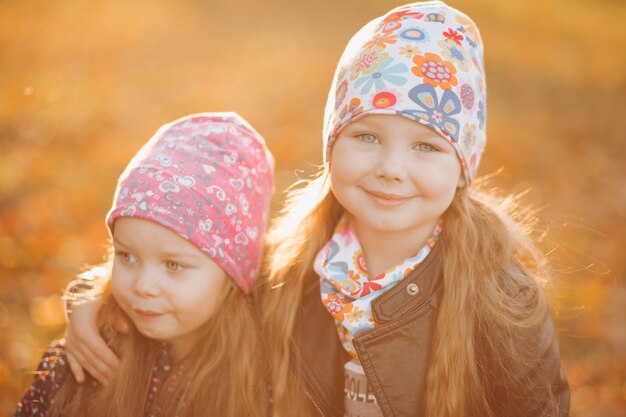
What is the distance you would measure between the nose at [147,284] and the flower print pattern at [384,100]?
1.13 m

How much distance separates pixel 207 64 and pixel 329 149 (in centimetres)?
636

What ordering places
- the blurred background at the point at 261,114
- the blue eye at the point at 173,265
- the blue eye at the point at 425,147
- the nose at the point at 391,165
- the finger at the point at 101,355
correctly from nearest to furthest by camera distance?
the nose at the point at 391,165, the blue eye at the point at 425,147, the blue eye at the point at 173,265, the finger at the point at 101,355, the blurred background at the point at 261,114

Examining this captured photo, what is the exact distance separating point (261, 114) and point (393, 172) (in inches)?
194

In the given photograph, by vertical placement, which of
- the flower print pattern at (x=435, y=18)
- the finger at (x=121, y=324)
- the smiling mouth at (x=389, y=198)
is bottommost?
the finger at (x=121, y=324)

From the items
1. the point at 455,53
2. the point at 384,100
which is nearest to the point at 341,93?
the point at 384,100

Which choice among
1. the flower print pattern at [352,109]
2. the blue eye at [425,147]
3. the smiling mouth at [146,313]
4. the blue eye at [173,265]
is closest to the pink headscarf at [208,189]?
the blue eye at [173,265]

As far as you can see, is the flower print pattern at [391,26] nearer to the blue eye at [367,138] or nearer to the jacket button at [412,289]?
the blue eye at [367,138]

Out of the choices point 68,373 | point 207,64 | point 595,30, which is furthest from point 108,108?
point 595,30

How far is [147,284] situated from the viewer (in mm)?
2568

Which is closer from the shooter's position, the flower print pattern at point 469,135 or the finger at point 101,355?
the flower print pattern at point 469,135

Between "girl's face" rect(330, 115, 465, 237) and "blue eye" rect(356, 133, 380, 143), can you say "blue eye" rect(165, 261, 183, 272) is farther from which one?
"blue eye" rect(356, 133, 380, 143)

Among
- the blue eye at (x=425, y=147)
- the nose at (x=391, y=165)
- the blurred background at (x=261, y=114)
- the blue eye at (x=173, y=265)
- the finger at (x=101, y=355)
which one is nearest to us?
the nose at (x=391, y=165)

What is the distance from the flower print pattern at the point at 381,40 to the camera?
8.31 ft

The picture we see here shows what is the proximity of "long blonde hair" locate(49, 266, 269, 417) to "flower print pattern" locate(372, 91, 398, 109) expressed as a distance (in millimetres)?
1022
